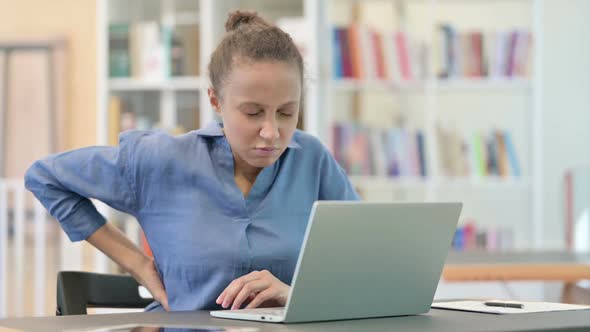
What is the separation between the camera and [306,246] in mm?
1303

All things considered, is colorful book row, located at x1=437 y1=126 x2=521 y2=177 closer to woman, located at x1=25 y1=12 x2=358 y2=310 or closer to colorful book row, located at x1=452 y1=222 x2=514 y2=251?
colorful book row, located at x1=452 y1=222 x2=514 y2=251

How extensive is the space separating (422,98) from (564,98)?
0.71 m

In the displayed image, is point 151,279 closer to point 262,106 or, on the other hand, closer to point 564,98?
point 262,106

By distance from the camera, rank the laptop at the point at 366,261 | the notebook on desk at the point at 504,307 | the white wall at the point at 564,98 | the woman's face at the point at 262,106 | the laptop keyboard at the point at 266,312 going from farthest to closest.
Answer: the white wall at the point at 564,98 < the woman's face at the point at 262,106 < the notebook on desk at the point at 504,307 < the laptop keyboard at the point at 266,312 < the laptop at the point at 366,261

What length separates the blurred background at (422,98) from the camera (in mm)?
4406

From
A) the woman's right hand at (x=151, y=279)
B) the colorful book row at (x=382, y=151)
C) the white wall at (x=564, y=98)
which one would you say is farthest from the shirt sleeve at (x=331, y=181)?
the white wall at (x=564, y=98)

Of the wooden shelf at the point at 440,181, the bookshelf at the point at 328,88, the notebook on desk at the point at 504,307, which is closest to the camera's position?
the notebook on desk at the point at 504,307

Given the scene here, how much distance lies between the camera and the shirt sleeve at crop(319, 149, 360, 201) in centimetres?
195

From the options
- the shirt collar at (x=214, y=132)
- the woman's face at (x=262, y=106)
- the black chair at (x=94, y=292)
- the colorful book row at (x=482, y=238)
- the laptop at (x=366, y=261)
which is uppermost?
the woman's face at (x=262, y=106)

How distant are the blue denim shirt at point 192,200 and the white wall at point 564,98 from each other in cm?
332

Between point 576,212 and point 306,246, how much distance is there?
324 centimetres

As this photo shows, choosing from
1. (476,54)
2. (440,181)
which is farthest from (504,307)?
(476,54)

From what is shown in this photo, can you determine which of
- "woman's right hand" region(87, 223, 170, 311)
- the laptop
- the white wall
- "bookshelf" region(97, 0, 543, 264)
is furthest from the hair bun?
the white wall

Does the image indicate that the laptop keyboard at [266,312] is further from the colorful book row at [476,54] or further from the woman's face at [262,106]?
the colorful book row at [476,54]
